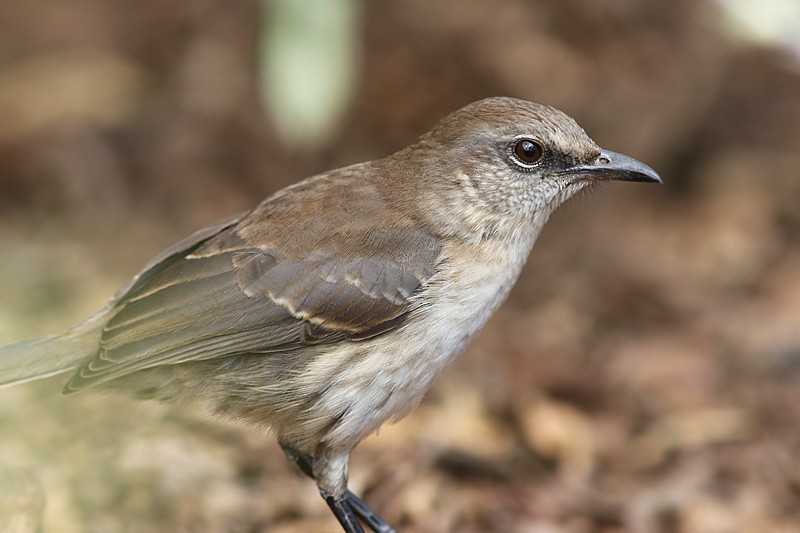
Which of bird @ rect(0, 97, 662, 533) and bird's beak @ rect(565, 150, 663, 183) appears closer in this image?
bird @ rect(0, 97, 662, 533)

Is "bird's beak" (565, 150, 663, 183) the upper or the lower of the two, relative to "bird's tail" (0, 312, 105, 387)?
lower

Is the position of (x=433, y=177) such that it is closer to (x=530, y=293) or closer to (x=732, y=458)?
(x=732, y=458)

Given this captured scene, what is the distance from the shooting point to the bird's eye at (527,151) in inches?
195

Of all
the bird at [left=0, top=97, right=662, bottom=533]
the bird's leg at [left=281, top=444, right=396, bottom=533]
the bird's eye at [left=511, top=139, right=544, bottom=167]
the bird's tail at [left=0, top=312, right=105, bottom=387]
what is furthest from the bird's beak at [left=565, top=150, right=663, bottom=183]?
the bird's tail at [left=0, top=312, right=105, bottom=387]

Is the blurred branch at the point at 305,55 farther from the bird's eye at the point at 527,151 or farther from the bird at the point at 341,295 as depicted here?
the bird's eye at the point at 527,151

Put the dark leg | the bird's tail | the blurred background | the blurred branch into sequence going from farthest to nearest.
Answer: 1. the blurred background
2. the dark leg
3. the bird's tail
4. the blurred branch

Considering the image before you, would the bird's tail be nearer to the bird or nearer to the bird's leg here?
the bird

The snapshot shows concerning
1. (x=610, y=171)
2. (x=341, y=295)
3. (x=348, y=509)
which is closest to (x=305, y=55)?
(x=341, y=295)

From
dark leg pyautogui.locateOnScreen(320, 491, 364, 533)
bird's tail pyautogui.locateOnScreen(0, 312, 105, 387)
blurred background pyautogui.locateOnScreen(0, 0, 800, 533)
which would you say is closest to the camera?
bird's tail pyautogui.locateOnScreen(0, 312, 105, 387)

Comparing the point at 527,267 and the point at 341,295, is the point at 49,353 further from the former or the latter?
the point at 527,267

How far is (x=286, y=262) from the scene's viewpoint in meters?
4.79

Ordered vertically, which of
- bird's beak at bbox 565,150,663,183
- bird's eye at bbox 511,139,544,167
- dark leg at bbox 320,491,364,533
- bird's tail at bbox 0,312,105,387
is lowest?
dark leg at bbox 320,491,364,533

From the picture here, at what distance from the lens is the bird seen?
4625 millimetres

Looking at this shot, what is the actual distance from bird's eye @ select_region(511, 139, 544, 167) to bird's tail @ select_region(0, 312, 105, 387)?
77.3 inches
